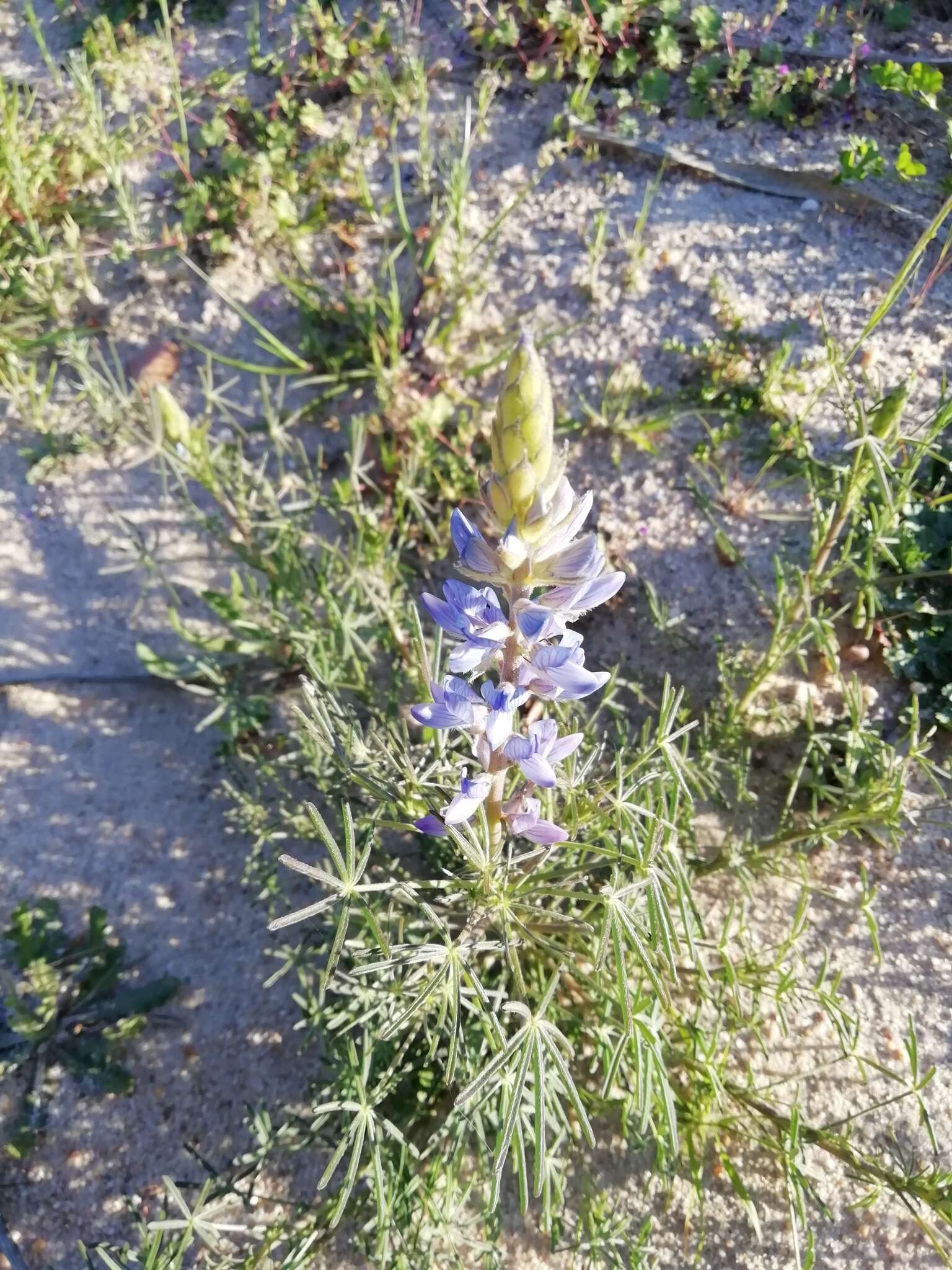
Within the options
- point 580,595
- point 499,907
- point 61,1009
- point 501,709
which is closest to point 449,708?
point 501,709

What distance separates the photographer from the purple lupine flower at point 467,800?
67.4 inches

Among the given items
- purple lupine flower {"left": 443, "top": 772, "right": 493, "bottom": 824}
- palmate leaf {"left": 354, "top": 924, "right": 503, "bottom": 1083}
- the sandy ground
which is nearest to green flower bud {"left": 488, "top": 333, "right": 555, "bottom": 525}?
purple lupine flower {"left": 443, "top": 772, "right": 493, "bottom": 824}

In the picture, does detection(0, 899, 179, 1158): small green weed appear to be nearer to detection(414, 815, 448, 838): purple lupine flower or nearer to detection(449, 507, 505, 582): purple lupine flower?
detection(414, 815, 448, 838): purple lupine flower

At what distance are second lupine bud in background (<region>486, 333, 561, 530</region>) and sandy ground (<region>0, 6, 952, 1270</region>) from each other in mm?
1725

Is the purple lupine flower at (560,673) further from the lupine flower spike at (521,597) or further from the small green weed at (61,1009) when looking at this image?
the small green weed at (61,1009)

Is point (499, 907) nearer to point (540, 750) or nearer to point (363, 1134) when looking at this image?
point (540, 750)

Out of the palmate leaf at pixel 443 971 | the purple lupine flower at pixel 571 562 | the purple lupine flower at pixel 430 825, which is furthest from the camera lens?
the purple lupine flower at pixel 430 825

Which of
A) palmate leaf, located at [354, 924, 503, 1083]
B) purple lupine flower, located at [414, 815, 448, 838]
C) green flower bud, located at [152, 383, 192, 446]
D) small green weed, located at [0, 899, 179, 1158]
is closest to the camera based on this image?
palmate leaf, located at [354, 924, 503, 1083]

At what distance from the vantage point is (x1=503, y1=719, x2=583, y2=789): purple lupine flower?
5.56 ft

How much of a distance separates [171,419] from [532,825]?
156 centimetres

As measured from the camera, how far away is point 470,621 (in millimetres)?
1661

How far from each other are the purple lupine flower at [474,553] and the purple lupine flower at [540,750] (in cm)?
30

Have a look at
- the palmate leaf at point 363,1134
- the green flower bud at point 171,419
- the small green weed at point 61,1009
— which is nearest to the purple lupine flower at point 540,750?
the palmate leaf at point 363,1134

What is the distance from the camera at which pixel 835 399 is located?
3385 mm
